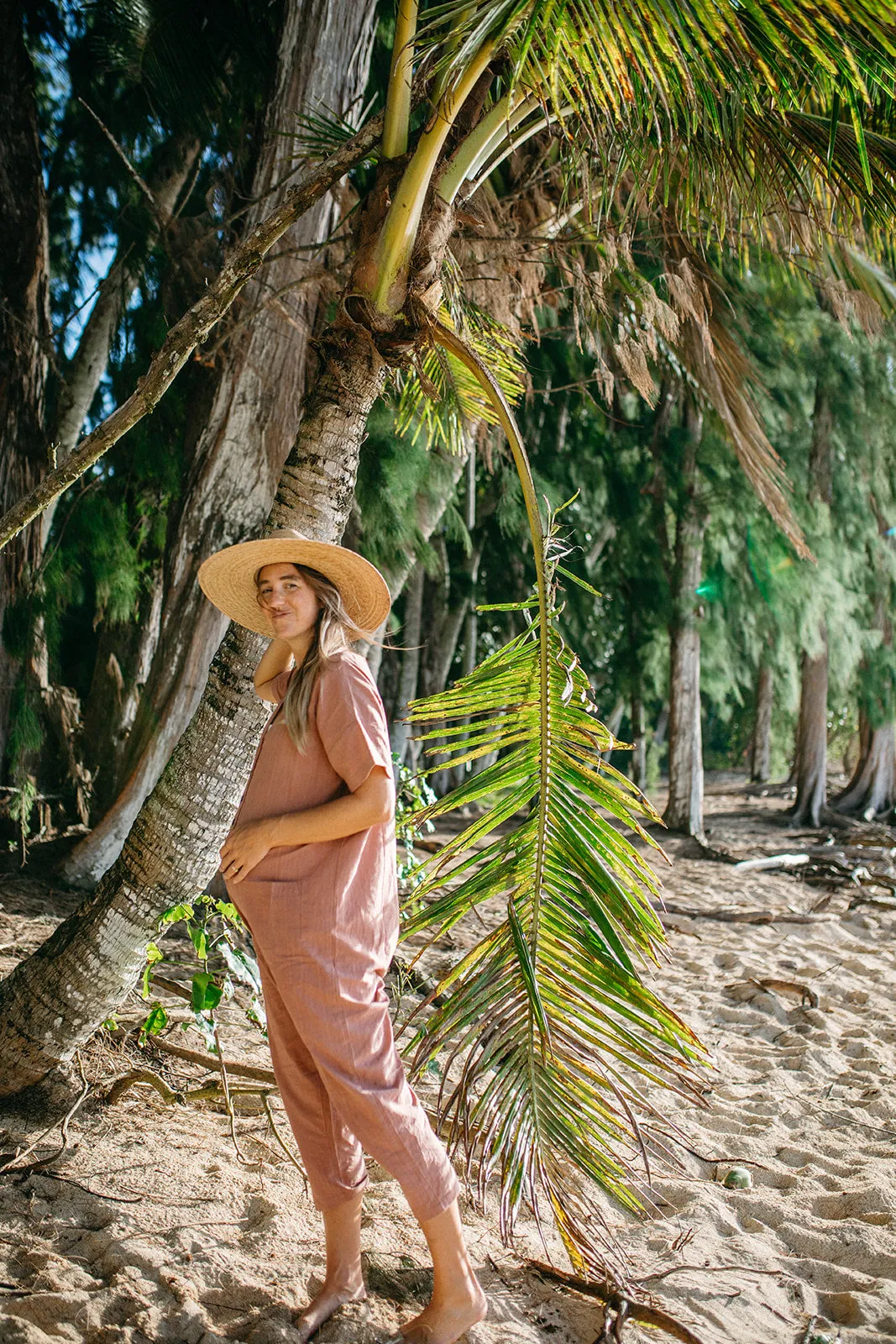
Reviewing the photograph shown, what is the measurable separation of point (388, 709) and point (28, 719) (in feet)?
16.9

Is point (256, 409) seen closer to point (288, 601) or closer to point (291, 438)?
point (291, 438)

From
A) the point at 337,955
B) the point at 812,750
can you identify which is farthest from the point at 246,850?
the point at 812,750

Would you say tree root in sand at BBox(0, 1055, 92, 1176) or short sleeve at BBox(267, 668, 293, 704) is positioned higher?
short sleeve at BBox(267, 668, 293, 704)

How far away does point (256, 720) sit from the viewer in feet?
9.18

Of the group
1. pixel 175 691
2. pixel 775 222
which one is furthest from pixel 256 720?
pixel 775 222

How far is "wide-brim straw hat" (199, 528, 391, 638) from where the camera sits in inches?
90.9

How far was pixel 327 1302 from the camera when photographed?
207cm

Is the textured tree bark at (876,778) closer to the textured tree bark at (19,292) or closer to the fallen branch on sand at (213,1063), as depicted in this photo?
the textured tree bark at (19,292)

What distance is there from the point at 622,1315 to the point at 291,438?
3746 mm

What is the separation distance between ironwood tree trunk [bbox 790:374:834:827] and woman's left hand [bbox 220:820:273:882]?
924cm

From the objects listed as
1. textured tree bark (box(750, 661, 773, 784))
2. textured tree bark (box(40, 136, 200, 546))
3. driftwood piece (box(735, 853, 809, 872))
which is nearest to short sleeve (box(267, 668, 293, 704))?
textured tree bark (box(40, 136, 200, 546))

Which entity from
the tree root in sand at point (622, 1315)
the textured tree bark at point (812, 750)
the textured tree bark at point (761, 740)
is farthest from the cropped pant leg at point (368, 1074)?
the textured tree bark at point (761, 740)

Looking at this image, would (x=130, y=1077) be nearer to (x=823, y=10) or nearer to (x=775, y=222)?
(x=823, y=10)

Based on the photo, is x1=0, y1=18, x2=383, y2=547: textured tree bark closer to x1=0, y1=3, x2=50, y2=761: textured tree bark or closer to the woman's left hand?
the woman's left hand
